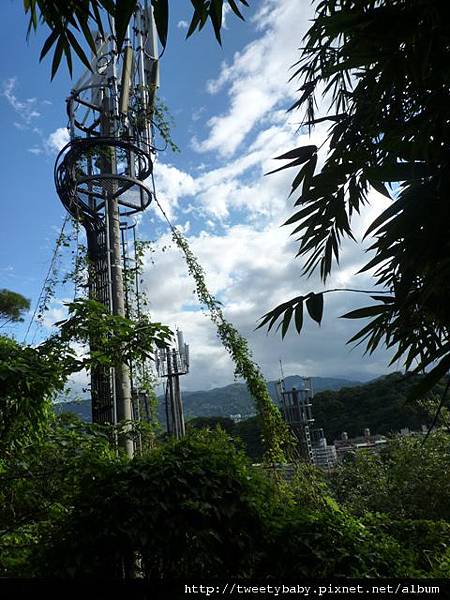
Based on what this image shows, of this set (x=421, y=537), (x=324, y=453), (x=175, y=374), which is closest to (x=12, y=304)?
(x=175, y=374)

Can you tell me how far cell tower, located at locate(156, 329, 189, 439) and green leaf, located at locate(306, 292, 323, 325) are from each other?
139 inches

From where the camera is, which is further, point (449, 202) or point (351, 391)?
point (351, 391)

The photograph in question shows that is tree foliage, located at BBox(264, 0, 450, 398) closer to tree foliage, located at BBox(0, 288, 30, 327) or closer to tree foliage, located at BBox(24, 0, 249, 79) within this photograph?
tree foliage, located at BBox(24, 0, 249, 79)

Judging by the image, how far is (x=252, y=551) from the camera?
1.98m

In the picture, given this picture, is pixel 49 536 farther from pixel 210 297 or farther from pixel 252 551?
pixel 210 297

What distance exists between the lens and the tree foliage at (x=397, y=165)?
90 cm

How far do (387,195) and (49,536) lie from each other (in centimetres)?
207

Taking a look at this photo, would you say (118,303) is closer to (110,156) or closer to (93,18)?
(110,156)

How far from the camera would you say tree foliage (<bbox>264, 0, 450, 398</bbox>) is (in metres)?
0.90

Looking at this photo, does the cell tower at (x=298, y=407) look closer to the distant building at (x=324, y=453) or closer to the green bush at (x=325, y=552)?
the distant building at (x=324, y=453)

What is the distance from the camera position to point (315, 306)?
1268 millimetres

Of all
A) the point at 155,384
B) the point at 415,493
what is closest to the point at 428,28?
the point at 155,384

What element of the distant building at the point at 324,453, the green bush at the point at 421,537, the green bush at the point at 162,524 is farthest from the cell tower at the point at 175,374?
the green bush at the point at 162,524

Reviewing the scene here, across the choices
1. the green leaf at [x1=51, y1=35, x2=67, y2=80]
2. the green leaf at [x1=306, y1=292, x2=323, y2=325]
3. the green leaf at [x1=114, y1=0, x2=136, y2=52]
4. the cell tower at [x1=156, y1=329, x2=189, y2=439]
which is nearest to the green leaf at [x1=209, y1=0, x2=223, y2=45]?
the green leaf at [x1=114, y1=0, x2=136, y2=52]
